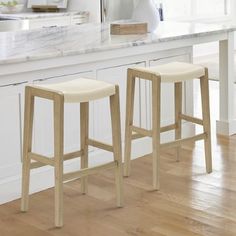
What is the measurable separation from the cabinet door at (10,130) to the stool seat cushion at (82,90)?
30 centimetres

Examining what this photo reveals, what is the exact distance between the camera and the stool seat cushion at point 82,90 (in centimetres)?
313

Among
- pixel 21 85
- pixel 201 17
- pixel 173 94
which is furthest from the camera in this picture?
pixel 201 17

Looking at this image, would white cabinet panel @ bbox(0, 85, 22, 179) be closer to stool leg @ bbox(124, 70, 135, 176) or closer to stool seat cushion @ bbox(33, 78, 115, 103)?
stool seat cushion @ bbox(33, 78, 115, 103)

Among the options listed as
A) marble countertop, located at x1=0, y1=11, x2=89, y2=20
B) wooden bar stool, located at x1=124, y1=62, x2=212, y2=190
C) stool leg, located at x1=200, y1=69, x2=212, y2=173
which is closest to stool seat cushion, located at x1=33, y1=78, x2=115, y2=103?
wooden bar stool, located at x1=124, y1=62, x2=212, y2=190

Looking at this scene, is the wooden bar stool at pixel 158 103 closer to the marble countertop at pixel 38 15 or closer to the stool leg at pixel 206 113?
the stool leg at pixel 206 113

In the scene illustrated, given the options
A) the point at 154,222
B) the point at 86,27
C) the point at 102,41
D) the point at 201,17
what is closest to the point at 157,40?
the point at 102,41

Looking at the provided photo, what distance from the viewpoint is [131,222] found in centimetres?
323

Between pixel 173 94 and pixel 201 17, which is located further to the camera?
pixel 201 17

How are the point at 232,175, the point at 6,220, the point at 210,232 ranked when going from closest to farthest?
the point at 210,232 < the point at 6,220 < the point at 232,175

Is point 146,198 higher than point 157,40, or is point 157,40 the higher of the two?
point 157,40

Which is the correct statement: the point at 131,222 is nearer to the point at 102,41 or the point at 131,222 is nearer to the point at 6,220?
the point at 6,220

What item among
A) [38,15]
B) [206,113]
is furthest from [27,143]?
[38,15]

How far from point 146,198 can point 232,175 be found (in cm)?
68

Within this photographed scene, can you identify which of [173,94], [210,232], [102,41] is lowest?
[210,232]
